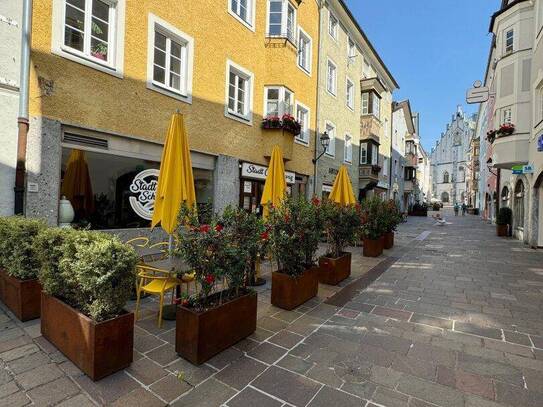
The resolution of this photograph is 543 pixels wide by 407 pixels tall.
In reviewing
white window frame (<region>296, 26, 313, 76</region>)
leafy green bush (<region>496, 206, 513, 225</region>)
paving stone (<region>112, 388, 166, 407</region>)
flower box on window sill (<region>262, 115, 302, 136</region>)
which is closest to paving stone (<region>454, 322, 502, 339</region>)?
paving stone (<region>112, 388, 166, 407</region>)

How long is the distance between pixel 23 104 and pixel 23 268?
10.1 feet

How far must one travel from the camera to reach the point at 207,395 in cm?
273

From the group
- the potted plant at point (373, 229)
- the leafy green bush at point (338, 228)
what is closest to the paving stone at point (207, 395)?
the leafy green bush at point (338, 228)

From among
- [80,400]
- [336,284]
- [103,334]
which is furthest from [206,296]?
[336,284]

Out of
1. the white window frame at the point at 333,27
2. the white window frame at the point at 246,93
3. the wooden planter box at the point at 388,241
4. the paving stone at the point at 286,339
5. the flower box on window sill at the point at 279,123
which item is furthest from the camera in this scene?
the white window frame at the point at 333,27

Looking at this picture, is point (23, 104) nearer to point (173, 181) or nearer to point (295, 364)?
point (173, 181)

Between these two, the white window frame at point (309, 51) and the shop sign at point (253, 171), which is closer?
the shop sign at point (253, 171)

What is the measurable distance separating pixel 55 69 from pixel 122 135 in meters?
1.66

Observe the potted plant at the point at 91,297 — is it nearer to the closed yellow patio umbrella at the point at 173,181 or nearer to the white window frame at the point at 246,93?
the closed yellow patio umbrella at the point at 173,181

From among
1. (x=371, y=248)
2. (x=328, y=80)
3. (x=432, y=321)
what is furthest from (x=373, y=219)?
(x=328, y=80)

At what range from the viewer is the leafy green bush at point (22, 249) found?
400 centimetres

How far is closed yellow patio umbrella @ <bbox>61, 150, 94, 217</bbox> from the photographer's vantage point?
241 inches

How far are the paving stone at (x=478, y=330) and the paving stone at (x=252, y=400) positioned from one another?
3.06 m

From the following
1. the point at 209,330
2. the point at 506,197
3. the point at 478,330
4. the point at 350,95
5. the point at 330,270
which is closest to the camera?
the point at 209,330
